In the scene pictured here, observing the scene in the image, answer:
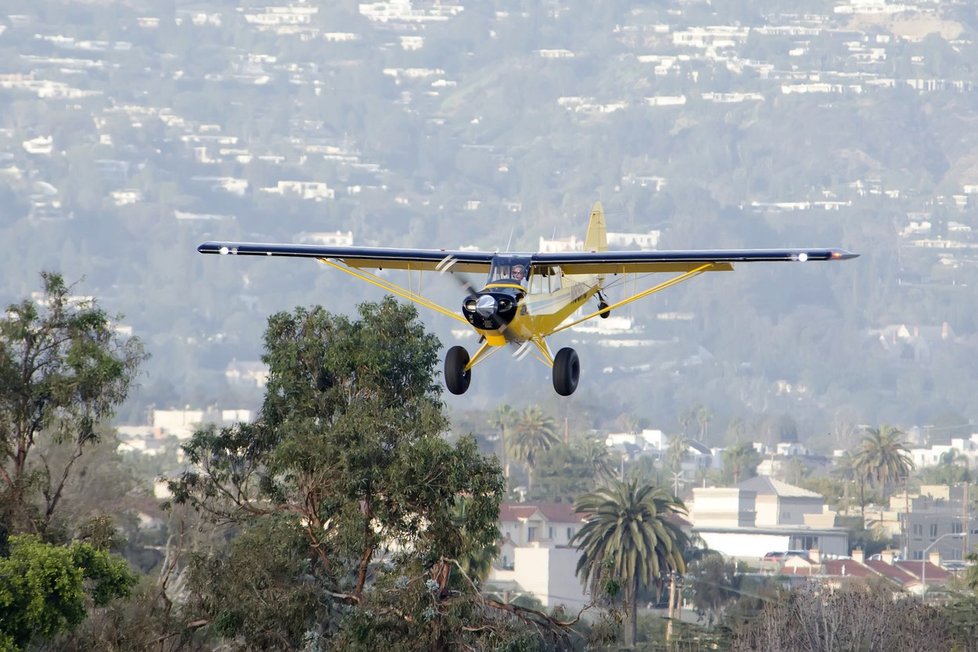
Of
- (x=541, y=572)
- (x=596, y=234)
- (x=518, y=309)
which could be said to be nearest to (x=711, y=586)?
(x=541, y=572)

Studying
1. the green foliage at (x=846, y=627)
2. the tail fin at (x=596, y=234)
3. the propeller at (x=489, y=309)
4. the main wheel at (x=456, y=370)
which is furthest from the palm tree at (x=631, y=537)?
the propeller at (x=489, y=309)

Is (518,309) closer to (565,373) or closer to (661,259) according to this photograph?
(565,373)

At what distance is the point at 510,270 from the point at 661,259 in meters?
3.48

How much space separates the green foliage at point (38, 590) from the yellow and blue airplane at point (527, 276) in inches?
372

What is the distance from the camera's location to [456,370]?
4006cm

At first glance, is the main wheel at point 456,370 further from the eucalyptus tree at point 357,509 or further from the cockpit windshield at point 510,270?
the eucalyptus tree at point 357,509

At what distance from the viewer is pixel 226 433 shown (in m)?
57.6

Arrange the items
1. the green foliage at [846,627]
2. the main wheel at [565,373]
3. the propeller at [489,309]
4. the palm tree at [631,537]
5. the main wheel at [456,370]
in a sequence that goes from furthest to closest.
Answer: the palm tree at [631,537] → the green foliage at [846,627] → the main wheel at [565,373] → the main wheel at [456,370] → the propeller at [489,309]

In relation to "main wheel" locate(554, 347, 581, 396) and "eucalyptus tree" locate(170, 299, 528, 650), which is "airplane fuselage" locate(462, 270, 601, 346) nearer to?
"main wheel" locate(554, 347, 581, 396)

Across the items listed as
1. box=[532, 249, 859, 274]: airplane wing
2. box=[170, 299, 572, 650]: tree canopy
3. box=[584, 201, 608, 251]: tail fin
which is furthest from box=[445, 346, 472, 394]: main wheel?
box=[584, 201, 608, 251]: tail fin

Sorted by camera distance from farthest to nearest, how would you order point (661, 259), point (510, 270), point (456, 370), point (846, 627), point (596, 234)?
point (846, 627), point (596, 234), point (661, 259), point (456, 370), point (510, 270)

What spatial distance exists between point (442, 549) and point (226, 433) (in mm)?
10083

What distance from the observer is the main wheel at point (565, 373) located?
40.2 m

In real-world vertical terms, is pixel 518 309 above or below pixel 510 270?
below
